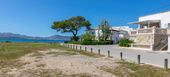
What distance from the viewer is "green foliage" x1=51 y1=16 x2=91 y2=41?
3219 inches

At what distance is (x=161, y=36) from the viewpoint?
112ft

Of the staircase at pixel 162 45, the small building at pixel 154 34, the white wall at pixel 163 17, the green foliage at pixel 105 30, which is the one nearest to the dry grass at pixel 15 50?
the small building at pixel 154 34

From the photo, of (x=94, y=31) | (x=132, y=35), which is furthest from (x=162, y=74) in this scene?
(x=94, y=31)

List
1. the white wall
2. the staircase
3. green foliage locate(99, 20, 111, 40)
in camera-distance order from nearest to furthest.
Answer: the staircase, the white wall, green foliage locate(99, 20, 111, 40)

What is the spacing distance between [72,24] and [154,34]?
5067 centimetres

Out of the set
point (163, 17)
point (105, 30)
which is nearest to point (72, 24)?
point (105, 30)

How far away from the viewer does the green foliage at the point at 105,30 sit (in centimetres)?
6802

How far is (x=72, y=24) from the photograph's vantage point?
8200 cm

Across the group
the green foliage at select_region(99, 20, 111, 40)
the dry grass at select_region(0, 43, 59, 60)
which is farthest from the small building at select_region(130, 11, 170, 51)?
the green foliage at select_region(99, 20, 111, 40)

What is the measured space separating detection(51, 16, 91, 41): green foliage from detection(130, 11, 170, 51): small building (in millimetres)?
40285

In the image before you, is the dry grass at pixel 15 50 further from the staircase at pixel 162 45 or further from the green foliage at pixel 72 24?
the green foliage at pixel 72 24

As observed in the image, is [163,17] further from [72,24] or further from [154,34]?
[72,24]

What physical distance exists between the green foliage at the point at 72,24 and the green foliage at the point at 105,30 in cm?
1566

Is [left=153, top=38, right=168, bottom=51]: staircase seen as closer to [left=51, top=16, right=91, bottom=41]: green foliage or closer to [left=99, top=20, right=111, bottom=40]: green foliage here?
[left=99, top=20, right=111, bottom=40]: green foliage
